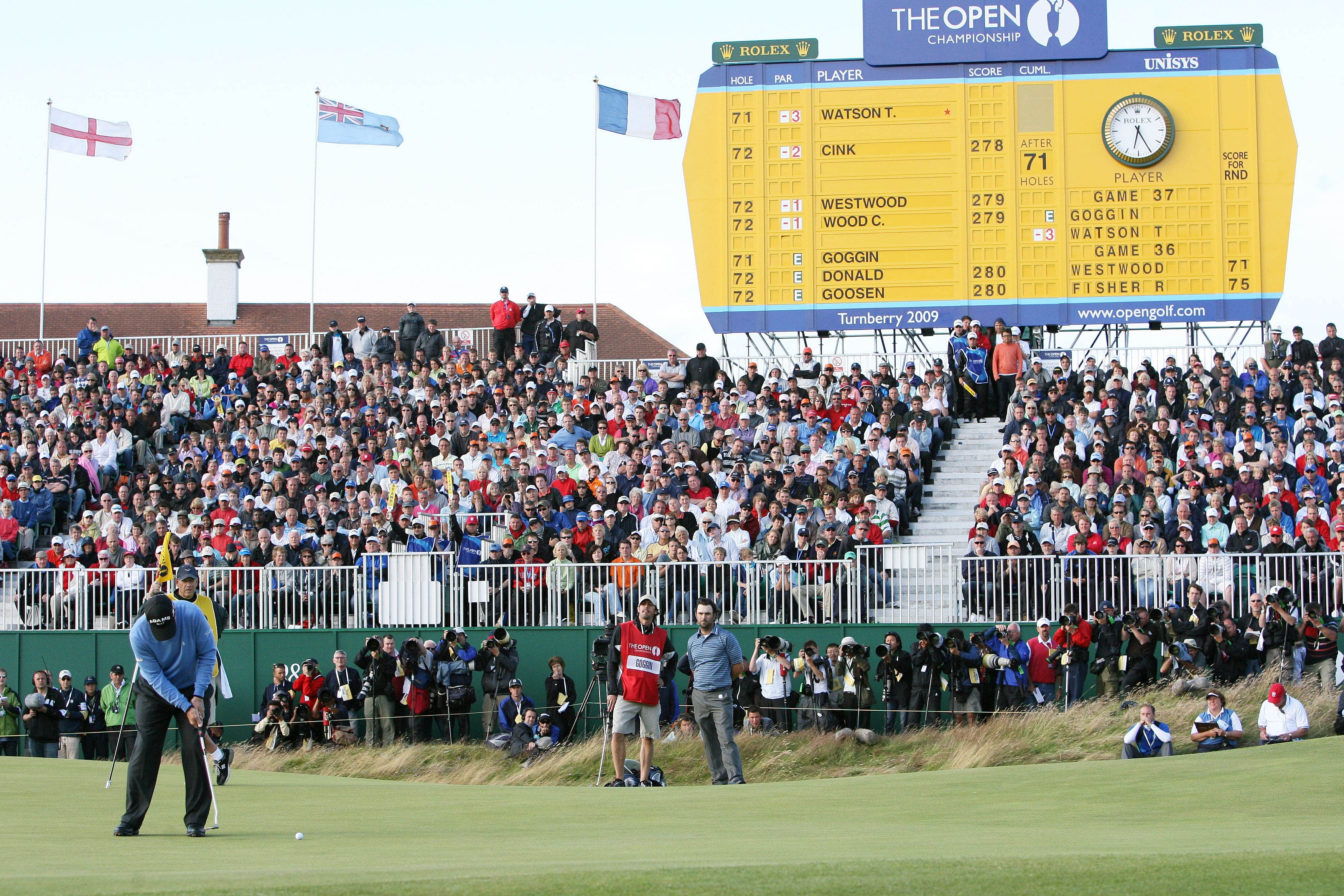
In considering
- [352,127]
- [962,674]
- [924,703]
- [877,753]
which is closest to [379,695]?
[877,753]

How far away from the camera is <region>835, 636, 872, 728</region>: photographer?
18891mm

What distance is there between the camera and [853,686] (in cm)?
1900

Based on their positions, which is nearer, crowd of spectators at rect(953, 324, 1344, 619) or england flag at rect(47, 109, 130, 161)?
crowd of spectators at rect(953, 324, 1344, 619)

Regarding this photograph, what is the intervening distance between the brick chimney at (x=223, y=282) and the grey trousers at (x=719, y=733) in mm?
35213

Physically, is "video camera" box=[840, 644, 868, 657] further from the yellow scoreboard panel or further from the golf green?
the yellow scoreboard panel

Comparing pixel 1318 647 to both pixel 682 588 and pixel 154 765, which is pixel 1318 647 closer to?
pixel 682 588

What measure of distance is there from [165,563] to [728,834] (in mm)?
14150

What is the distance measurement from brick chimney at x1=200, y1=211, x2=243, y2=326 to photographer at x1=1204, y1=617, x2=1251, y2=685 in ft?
112

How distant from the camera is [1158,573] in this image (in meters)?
19.5

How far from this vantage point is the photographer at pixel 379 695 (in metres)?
19.3

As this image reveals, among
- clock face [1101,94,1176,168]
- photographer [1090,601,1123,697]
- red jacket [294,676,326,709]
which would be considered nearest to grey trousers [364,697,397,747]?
red jacket [294,676,326,709]

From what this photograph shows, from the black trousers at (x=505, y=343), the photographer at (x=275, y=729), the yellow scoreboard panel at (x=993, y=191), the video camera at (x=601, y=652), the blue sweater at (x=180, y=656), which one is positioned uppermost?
the yellow scoreboard panel at (x=993, y=191)

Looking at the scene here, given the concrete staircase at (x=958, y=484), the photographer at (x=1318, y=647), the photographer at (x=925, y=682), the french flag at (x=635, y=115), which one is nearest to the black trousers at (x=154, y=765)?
the photographer at (x=925, y=682)

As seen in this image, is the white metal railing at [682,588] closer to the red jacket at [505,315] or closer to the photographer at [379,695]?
the photographer at [379,695]
